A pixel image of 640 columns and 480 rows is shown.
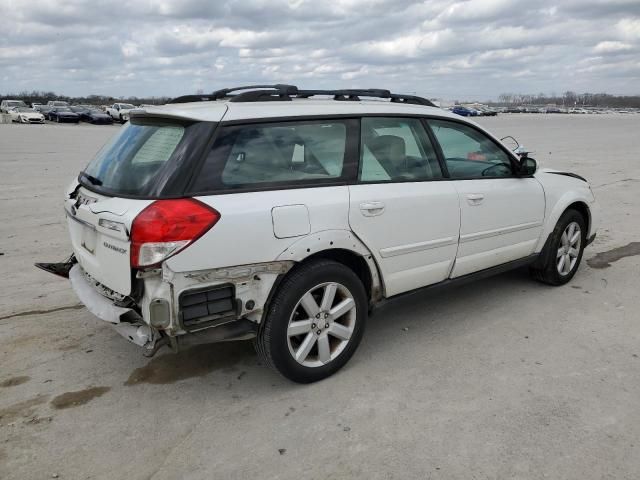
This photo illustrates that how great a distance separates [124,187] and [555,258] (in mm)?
3815

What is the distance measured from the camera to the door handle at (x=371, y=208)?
3370 mm

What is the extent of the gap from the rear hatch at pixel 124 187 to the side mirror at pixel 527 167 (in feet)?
9.04

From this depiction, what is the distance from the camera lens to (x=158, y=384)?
11.1 feet

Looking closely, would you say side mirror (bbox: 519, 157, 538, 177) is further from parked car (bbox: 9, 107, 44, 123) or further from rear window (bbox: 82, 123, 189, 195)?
parked car (bbox: 9, 107, 44, 123)

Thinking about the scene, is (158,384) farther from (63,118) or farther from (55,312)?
(63,118)

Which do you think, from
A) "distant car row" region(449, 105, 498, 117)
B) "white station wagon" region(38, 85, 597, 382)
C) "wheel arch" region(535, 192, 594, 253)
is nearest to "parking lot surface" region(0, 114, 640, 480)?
"white station wagon" region(38, 85, 597, 382)

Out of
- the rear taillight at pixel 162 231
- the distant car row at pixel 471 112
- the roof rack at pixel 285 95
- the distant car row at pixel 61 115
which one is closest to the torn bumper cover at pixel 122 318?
the rear taillight at pixel 162 231

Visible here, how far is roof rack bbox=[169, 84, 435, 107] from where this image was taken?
3475 mm

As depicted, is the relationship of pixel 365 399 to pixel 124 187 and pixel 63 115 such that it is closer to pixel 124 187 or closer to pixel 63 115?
pixel 124 187

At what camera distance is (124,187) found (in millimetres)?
3051

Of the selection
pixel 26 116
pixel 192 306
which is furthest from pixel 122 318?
pixel 26 116

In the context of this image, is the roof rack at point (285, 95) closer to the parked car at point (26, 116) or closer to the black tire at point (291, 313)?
the black tire at point (291, 313)

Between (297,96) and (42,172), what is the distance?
10396 mm

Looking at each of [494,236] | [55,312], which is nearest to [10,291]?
[55,312]
